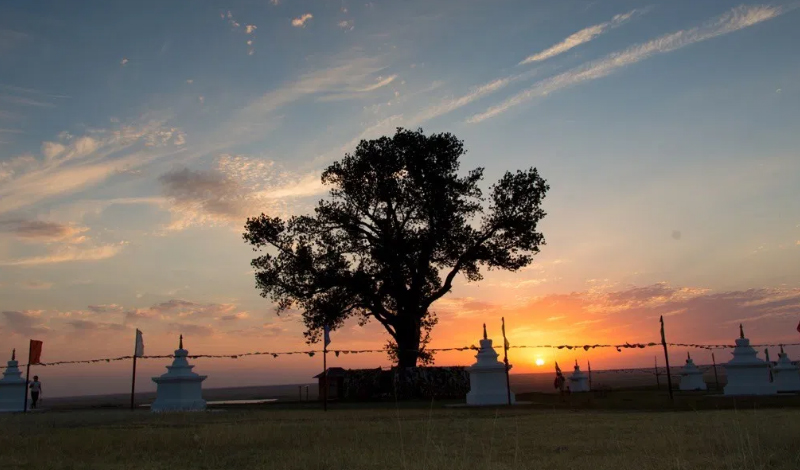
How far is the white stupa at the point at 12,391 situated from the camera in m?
31.7

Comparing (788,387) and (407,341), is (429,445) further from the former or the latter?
(788,387)

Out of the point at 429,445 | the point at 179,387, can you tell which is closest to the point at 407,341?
the point at 179,387

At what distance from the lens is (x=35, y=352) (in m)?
30.4

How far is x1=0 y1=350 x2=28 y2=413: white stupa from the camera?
31.7 m

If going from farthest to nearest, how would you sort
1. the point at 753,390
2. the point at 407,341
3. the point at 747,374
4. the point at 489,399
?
the point at 407,341
the point at 747,374
the point at 753,390
the point at 489,399

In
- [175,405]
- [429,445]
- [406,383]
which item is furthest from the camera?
[406,383]

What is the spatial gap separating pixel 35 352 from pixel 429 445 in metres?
25.5

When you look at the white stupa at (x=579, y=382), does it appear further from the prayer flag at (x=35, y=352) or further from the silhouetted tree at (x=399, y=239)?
the prayer flag at (x=35, y=352)

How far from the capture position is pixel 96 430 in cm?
1515

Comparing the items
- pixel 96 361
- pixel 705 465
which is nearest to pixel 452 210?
pixel 96 361

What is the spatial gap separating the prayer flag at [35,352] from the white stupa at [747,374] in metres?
30.7

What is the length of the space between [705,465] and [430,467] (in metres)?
3.85

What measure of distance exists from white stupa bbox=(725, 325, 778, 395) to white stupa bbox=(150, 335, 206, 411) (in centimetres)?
2241

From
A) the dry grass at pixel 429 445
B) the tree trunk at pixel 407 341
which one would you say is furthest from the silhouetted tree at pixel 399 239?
the dry grass at pixel 429 445
